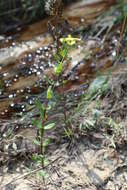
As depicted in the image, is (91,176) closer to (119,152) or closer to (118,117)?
(119,152)

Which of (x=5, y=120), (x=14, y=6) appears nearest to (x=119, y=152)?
(x=5, y=120)

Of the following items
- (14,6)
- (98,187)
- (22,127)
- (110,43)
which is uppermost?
(14,6)

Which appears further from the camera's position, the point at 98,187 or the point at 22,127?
the point at 22,127

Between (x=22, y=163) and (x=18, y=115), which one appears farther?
(x=18, y=115)

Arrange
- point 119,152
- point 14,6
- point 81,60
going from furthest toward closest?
point 14,6, point 81,60, point 119,152

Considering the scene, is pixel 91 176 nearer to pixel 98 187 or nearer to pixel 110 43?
pixel 98 187

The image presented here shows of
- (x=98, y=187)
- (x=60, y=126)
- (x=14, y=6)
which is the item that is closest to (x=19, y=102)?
(x=60, y=126)

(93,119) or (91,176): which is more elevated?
(93,119)

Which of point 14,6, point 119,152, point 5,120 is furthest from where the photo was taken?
point 14,6

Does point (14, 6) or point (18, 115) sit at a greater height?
point (14, 6)

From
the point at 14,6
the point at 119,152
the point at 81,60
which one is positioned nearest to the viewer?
the point at 119,152
